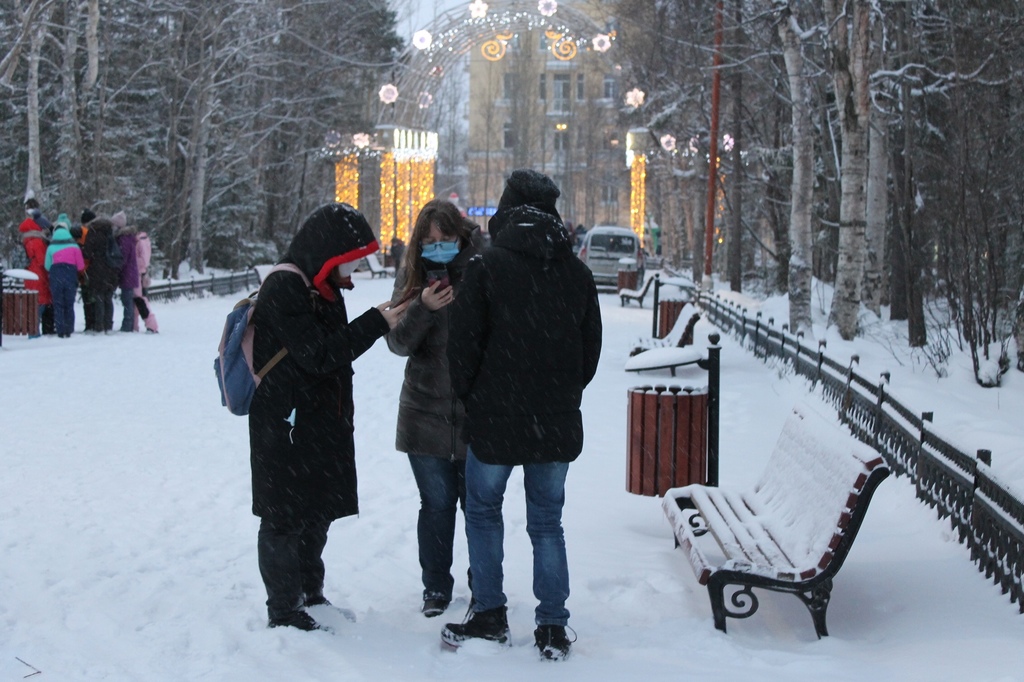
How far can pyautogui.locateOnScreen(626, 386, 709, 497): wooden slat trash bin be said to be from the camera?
7.07 metres

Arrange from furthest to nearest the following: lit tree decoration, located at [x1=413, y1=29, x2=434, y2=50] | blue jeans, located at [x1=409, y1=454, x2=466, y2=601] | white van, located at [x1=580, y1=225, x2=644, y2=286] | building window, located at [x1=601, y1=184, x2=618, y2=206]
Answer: building window, located at [x1=601, y1=184, x2=618, y2=206] < lit tree decoration, located at [x1=413, y1=29, x2=434, y2=50] < white van, located at [x1=580, y1=225, x2=644, y2=286] < blue jeans, located at [x1=409, y1=454, x2=466, y2=601]

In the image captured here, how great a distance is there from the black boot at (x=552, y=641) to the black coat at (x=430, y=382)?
0.83 metres

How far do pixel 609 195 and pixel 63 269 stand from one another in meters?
76.8

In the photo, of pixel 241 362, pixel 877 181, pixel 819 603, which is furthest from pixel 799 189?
pixel 241 362

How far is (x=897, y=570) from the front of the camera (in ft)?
19.5

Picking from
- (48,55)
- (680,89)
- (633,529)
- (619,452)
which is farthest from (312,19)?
(633,529)

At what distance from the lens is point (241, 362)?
486 centimetres

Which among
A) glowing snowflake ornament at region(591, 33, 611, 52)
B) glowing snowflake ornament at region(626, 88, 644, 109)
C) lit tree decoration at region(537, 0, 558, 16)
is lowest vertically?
glowing snowflake ornament at region(626, 88, 644, 109)

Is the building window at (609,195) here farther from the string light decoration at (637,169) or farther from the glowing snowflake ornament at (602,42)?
the glowing snowflake ornament at (602,42)

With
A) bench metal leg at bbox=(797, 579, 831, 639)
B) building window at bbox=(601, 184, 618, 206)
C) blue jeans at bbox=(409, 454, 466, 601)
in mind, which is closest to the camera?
bench metal leg at bbox=(797, 579, 831, 639)

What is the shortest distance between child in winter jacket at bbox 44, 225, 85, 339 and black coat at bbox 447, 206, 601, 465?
46.3 feet

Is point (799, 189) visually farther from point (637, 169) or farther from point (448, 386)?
point (637, 169)

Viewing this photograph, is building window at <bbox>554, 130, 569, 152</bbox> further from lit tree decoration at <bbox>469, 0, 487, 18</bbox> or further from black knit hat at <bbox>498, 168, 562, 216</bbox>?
black knit hat at <bbox>498, 168, 562, 216</bbox>

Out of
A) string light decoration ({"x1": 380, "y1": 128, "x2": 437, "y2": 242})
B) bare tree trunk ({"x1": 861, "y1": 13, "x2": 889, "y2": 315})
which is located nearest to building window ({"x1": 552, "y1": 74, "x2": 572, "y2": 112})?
string light decoration ({"x1": 380, "y1": 128, "x2": 437, "y2": 242})
